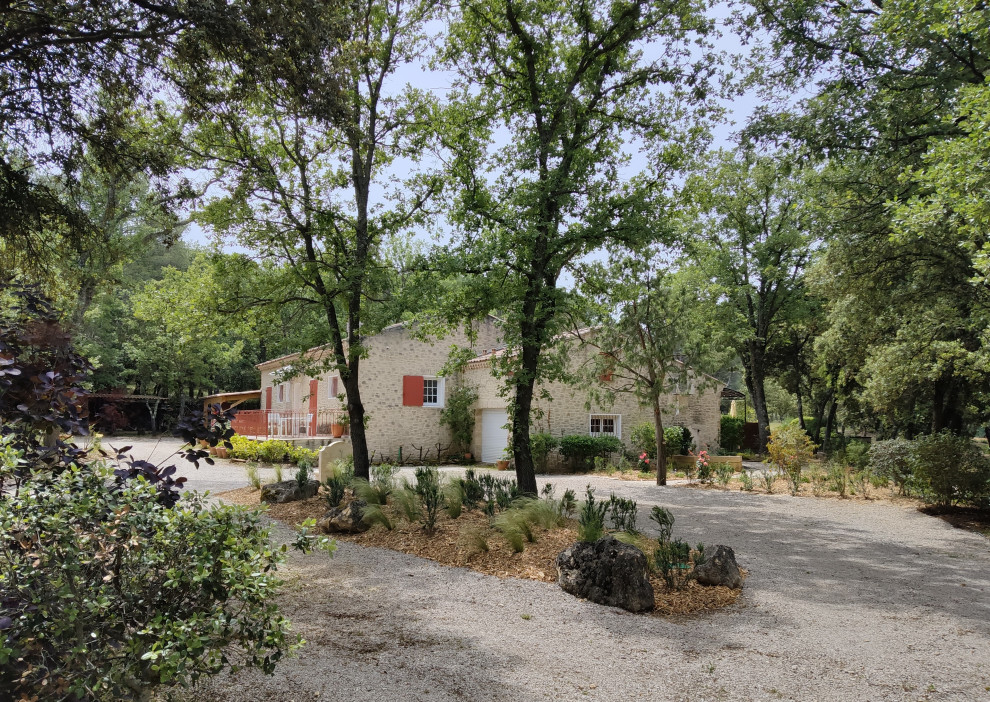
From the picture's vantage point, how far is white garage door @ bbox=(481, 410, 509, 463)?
2134cm

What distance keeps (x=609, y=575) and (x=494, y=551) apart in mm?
1895

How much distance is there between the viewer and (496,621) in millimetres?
5188

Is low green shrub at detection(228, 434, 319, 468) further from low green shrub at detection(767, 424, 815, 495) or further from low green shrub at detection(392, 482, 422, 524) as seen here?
low green shrub at detection(767, 424, 815, 495)

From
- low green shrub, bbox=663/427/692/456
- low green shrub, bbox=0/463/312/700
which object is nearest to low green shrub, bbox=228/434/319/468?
low green shrub, bbox=663/427/692/456

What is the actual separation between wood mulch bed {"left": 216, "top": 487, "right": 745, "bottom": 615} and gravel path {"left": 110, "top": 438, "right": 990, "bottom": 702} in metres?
0.23

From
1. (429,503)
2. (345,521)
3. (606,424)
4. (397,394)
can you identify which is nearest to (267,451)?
(397,394)

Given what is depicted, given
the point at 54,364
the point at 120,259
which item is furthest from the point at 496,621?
the point at 120,259

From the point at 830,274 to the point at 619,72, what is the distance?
602cm

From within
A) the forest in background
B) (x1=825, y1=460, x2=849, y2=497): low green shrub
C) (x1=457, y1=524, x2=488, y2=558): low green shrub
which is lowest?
(x1=825, y1=460, x2=849, y2=497): low green shrub

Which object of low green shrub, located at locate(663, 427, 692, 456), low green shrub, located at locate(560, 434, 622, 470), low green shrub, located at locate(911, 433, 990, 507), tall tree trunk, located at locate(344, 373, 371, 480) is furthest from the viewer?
low green shrub, located at locate(663, 427, 692, 456)

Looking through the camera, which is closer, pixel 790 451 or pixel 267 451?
pixel 790 451

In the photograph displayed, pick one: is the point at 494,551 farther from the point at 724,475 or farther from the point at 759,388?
the point at 759,388

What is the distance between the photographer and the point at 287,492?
11.4 m

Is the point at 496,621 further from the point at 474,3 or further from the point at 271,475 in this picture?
the point at 271,475
